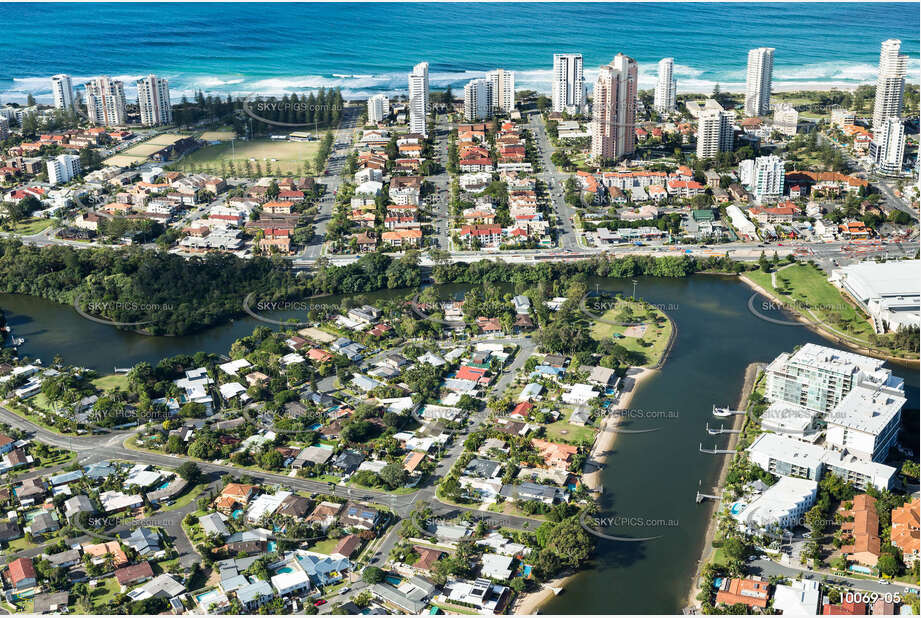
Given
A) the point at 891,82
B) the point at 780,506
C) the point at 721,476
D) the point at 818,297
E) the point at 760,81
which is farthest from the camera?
the point at 760,81

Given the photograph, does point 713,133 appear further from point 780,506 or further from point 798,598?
point 798,598

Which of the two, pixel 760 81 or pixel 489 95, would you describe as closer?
pixel 760 81

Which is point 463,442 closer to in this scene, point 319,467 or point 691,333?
point 319,467

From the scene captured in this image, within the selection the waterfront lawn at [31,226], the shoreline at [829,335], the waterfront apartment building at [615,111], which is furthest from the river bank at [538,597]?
the waterfront apartment building at [615,111]

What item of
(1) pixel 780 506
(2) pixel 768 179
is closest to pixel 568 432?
(1) pixel 780 506

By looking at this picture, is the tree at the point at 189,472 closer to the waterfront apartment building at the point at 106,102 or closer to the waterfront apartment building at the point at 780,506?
the waterfront apartment building at the point at 780,506

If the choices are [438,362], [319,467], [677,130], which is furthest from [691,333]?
[677,130]

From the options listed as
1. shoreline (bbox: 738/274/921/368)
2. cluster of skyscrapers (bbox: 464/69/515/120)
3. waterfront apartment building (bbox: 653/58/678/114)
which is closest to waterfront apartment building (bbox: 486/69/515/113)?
cluster of skyscrapers (bbox: 464/69/515/120)
